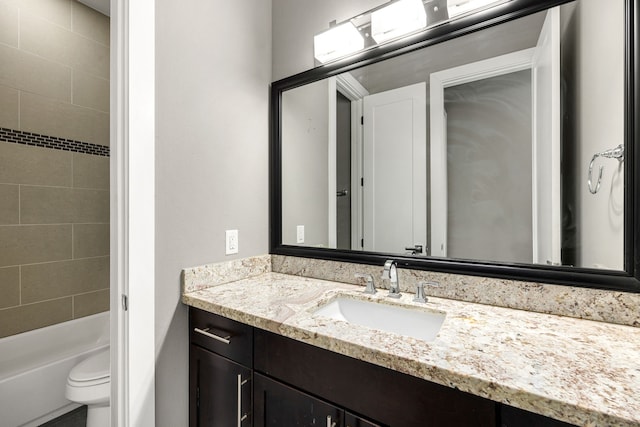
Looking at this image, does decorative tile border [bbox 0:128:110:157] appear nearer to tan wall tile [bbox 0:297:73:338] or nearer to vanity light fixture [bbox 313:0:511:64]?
tan wall tile [bbox 0:297:73:338]

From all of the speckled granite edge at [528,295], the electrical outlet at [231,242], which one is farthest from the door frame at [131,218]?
the speckled granite edge at [528,295]

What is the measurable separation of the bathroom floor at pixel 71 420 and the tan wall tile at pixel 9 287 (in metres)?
0.76

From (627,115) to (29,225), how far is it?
3023 mm

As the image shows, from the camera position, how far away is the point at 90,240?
2.26 m

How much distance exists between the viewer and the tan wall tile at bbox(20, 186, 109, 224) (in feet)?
6.38

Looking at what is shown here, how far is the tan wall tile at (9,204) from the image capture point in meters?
1.84

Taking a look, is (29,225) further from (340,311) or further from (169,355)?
(340,311)

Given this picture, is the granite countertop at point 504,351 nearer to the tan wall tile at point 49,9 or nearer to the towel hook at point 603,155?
Answer: the towel hook at point 603,155

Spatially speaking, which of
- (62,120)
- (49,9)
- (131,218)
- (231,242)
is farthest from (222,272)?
(49,9)

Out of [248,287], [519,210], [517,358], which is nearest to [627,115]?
[519,210]

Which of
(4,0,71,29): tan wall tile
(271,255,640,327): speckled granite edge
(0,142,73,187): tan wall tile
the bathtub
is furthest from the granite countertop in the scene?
(4,0,71,29): tan wall tile

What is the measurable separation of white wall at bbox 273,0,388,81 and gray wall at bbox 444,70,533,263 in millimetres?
717

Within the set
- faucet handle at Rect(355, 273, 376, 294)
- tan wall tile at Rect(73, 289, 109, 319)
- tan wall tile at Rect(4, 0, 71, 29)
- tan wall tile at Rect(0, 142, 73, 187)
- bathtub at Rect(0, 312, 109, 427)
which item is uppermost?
tan wall tile at Rect(4, 0, 71, 29)

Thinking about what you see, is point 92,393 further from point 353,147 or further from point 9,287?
point 353,147
